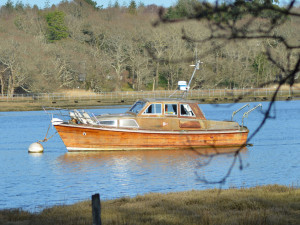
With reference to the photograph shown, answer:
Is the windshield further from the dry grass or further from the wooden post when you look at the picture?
the dry grass

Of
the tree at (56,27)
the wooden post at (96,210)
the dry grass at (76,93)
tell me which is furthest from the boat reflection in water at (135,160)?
the tree at (56,27)

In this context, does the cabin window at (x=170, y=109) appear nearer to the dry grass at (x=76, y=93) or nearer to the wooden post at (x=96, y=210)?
the wooden post at (x=96, y=210)

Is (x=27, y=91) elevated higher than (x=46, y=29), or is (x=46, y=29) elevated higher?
(x=46, y=29)

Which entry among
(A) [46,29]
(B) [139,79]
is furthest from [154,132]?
(A) [46,29]

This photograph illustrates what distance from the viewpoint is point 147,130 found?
108 feet

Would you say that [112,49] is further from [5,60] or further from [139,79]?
[5,60]

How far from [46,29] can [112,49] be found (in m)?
15.8

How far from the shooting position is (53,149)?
37219mm

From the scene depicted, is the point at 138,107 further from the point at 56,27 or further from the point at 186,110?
the point at 56,27

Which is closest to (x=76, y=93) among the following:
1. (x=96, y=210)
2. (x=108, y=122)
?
(x=108, y=122)

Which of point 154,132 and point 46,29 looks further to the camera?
point 46,29

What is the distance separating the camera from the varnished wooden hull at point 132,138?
3290cm

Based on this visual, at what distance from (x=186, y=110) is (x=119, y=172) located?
24.7 ft

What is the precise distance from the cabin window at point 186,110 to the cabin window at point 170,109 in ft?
1.34
